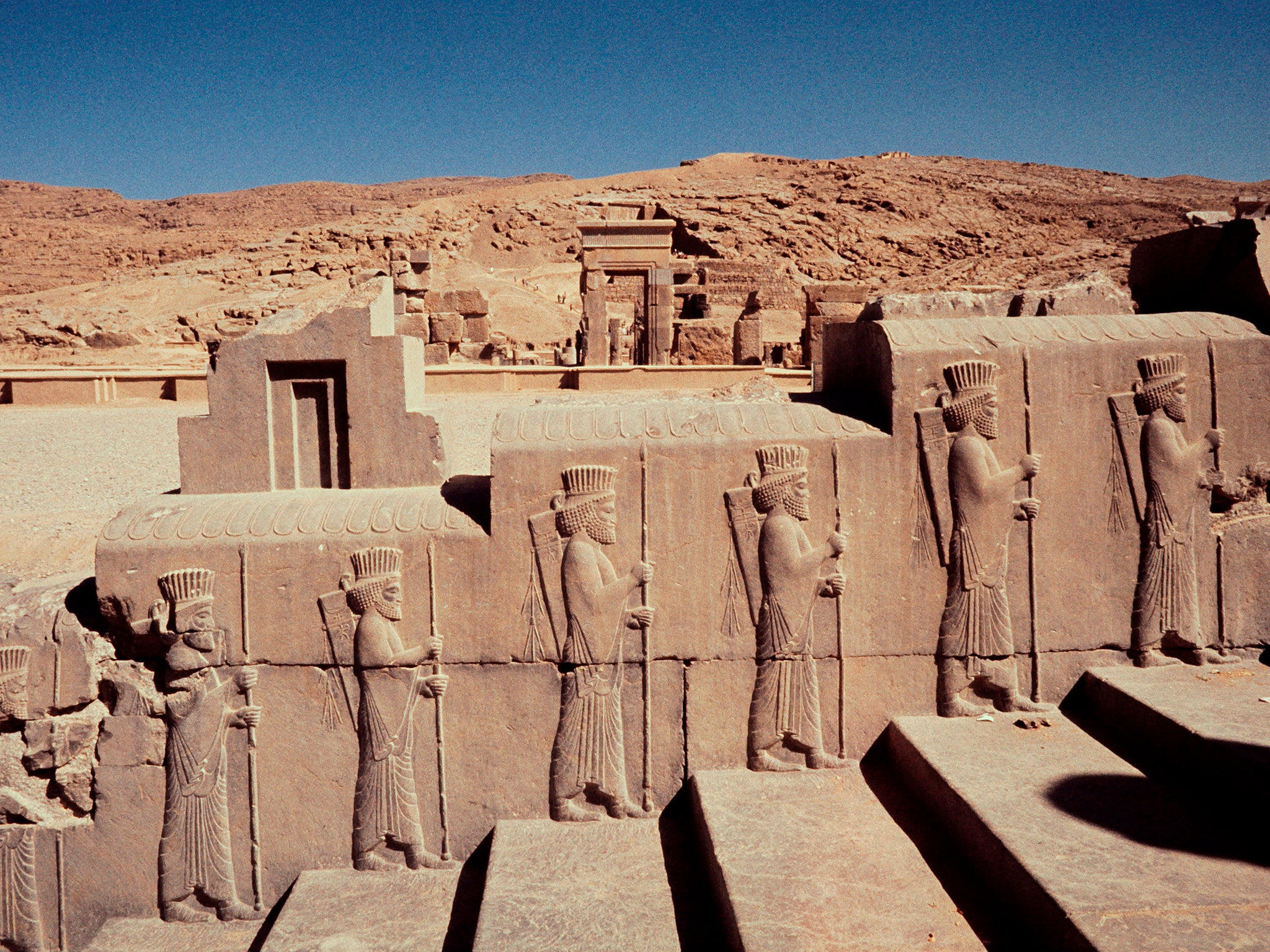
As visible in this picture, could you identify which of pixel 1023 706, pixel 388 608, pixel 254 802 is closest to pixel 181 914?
pixel 254 802

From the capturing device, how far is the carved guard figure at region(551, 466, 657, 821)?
397 centimetres

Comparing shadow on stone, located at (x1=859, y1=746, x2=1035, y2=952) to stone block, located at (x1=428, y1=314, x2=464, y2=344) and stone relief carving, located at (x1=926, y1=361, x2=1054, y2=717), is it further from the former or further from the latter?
stone block, located at (x1=428, y1=314, x2=464, y2=344)

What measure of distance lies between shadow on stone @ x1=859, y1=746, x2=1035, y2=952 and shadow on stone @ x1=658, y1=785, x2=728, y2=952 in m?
0.79

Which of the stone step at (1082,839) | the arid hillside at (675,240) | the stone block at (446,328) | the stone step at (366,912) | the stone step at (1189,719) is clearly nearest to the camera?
the stone step at (1082,839)

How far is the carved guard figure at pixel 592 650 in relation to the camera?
397 cm

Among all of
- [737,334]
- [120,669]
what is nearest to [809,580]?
[120,669]

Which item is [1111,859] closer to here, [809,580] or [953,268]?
[809,580]

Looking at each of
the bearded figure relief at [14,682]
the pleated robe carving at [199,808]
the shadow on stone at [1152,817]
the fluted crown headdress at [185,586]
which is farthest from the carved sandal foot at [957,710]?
the bearded figure relief at [14,682]

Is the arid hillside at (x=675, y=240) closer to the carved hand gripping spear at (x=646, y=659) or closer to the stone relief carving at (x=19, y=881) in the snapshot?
the stone relief carving at (x=19, y=881)

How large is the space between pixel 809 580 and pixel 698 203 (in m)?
34.8

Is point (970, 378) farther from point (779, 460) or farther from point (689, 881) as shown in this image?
point (689, 881)

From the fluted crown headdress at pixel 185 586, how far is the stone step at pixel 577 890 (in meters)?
1.61

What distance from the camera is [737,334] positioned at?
18703mm

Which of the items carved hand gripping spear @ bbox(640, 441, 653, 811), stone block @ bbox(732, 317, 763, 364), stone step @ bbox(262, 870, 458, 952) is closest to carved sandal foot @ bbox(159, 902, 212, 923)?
stone step @ bbox(262, 870, 458, 952)
